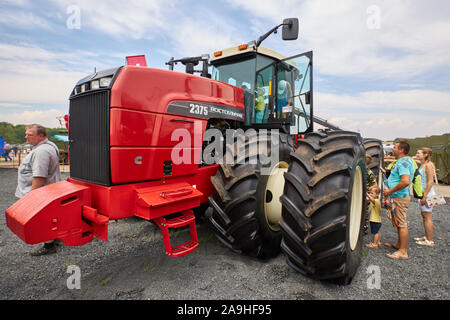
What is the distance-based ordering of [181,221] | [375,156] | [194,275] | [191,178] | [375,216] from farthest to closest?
[375,156] → [375,216] → [191,178] → [194,275] → [181,221]

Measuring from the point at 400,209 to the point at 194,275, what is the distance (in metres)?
2.89

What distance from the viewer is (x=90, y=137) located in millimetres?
2510

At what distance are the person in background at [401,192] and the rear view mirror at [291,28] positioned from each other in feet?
6.82

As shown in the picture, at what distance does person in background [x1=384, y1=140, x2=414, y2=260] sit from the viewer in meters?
3.46

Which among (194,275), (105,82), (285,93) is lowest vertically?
(194,275)

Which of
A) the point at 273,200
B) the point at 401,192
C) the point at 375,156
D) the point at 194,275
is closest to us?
the point at 194,275

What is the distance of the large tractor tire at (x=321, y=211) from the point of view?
2301 millimetres

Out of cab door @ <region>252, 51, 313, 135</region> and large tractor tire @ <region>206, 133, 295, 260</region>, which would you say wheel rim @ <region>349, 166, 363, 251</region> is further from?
cab door @ <region>252, 51, 313, 135</region>

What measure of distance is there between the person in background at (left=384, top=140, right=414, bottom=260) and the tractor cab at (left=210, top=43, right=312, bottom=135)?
4.60ft

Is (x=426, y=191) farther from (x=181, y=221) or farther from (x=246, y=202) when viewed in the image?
(x=181, y=221)

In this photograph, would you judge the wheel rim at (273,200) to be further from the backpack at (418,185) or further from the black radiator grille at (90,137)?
the backpack at (418,185)

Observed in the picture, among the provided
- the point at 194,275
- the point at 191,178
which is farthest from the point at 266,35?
the point at 194,275
